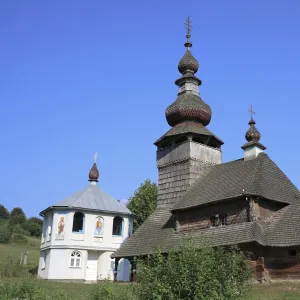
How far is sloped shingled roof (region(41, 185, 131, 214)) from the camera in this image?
32312 mm

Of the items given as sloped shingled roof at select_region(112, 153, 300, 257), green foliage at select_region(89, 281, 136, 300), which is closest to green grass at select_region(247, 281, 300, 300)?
sloped shingled roof at select_region(112, 153, 300, 257)

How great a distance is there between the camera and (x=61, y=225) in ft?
103

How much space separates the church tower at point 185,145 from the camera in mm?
29125

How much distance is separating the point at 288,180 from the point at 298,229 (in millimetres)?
5764

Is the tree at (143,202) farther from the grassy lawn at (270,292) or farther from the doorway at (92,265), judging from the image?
the grassy lawn at (270,292)

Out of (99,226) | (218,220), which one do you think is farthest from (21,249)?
(218,220)

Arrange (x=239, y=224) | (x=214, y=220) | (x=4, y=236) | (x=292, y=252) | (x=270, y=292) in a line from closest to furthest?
(x=270, y=292) < (x=292, y=252) < (x=239, y=224) < (x=214, y=220) < (x=4, y=236)

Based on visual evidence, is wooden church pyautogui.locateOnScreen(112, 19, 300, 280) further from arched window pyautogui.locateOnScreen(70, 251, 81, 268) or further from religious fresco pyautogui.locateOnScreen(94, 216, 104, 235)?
religious fresco pyautogui.locateOnScreen(94, 216, 104, 235)

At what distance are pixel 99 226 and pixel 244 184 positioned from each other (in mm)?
13591

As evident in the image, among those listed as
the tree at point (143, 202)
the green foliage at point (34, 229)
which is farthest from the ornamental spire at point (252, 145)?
the green foliage at point (34, 229)

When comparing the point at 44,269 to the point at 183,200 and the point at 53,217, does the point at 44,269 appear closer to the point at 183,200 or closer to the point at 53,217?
the point at 53,217

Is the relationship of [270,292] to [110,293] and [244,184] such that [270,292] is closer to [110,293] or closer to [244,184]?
[244,184]

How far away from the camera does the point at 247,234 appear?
67.9 ft

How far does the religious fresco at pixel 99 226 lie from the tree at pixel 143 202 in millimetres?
9093
